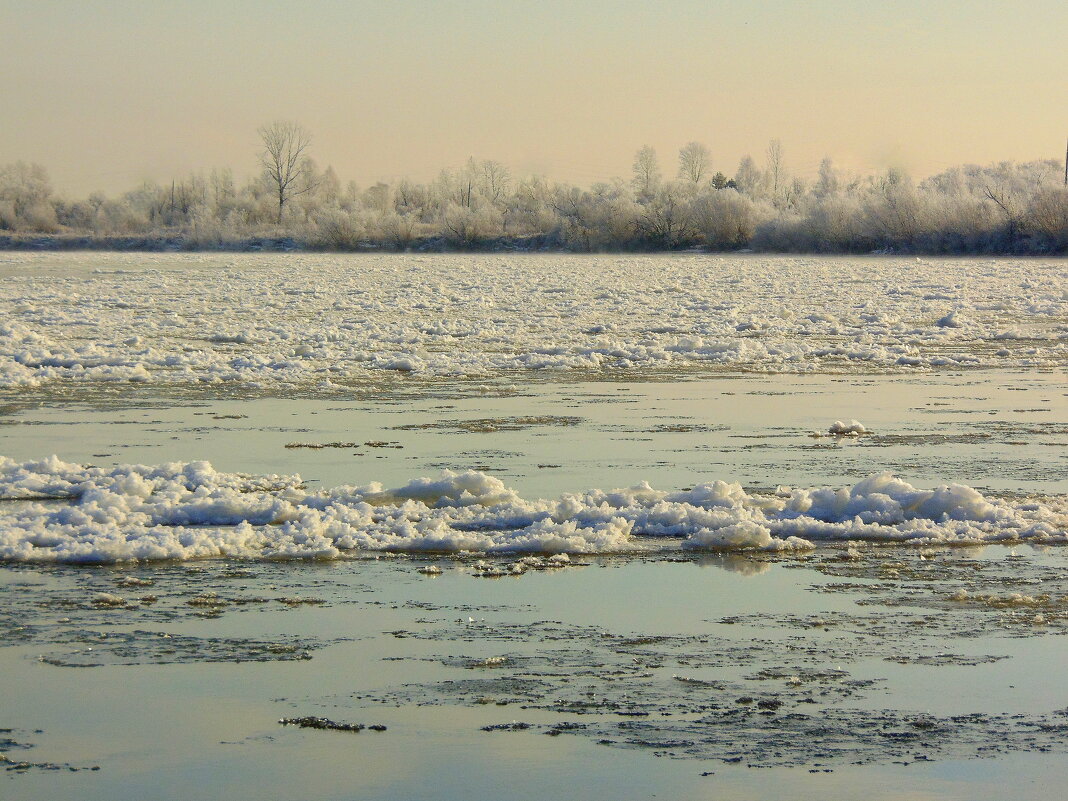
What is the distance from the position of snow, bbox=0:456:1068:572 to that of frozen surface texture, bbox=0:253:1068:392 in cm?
656

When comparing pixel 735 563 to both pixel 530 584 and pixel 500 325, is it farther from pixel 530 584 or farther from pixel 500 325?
pixel 500 325

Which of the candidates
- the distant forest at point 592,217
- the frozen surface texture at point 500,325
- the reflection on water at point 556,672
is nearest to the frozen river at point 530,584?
the reflection on water at point 556,672

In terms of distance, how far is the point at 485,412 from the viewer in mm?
12695

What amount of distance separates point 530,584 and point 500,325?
16.4 metres

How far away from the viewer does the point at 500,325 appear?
22906 millimetres

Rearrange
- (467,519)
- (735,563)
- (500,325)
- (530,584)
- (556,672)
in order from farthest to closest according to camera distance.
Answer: (500,325)
(467,519)
(735,563)
(530,584)
(556,672)

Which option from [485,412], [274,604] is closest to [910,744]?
[274,604]

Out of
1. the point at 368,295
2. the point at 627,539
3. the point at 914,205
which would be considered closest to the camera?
the point at 627,539

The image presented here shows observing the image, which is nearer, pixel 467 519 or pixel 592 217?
pixel 467 519

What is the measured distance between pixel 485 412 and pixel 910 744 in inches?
331

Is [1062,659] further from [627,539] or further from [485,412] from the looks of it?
[485,412]

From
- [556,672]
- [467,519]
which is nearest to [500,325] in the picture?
[467,519]

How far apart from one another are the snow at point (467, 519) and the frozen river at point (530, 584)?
21 millimetres

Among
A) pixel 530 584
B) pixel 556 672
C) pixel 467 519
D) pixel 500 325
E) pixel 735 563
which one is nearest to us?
pixel 556 672
